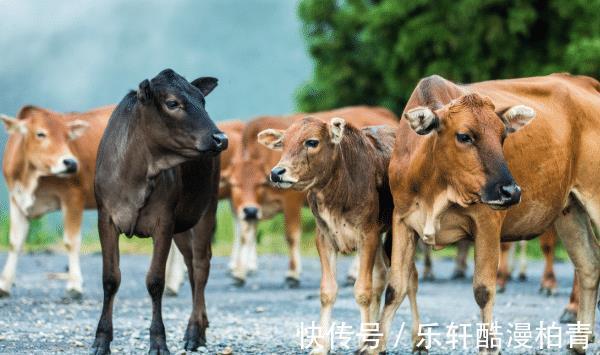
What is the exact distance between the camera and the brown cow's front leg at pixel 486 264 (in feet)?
27.0

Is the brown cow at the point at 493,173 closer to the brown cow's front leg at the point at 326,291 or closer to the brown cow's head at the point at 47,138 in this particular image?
the brown cow's front leg at the point at 326,291

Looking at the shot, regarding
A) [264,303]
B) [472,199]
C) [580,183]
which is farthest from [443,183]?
[264,303]

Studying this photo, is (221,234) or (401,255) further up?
(401,255)

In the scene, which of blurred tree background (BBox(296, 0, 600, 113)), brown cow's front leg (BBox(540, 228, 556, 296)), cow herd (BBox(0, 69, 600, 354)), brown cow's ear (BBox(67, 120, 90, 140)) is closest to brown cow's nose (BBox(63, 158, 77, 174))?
brown cow's ear (BBox(67, 120, 90, 140))

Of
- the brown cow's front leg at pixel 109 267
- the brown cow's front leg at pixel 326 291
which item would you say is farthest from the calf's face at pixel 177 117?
the brown cow's front leg at pixel 326 291

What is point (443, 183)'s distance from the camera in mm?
8203

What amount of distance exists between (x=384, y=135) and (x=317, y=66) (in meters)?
18.3

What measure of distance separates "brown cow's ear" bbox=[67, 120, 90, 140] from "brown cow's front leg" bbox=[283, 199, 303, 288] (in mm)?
3384

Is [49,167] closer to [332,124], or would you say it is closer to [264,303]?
[264,303]

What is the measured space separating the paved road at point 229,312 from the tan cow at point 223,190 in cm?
25

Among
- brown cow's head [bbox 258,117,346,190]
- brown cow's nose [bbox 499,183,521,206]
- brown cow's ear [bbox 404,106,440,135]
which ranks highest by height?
brown cow's ear [bbox 404,106,440,135]

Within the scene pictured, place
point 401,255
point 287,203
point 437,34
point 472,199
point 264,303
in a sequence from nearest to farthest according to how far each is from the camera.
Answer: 1. point 472,199
2. point 401,255
3. point 264,303
4. point 287,203
5. point 437,34

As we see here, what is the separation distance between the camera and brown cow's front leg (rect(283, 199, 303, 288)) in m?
16.3

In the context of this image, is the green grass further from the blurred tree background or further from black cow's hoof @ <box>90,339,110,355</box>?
black cow's hoof @ <box>90,339,110,355</box>
